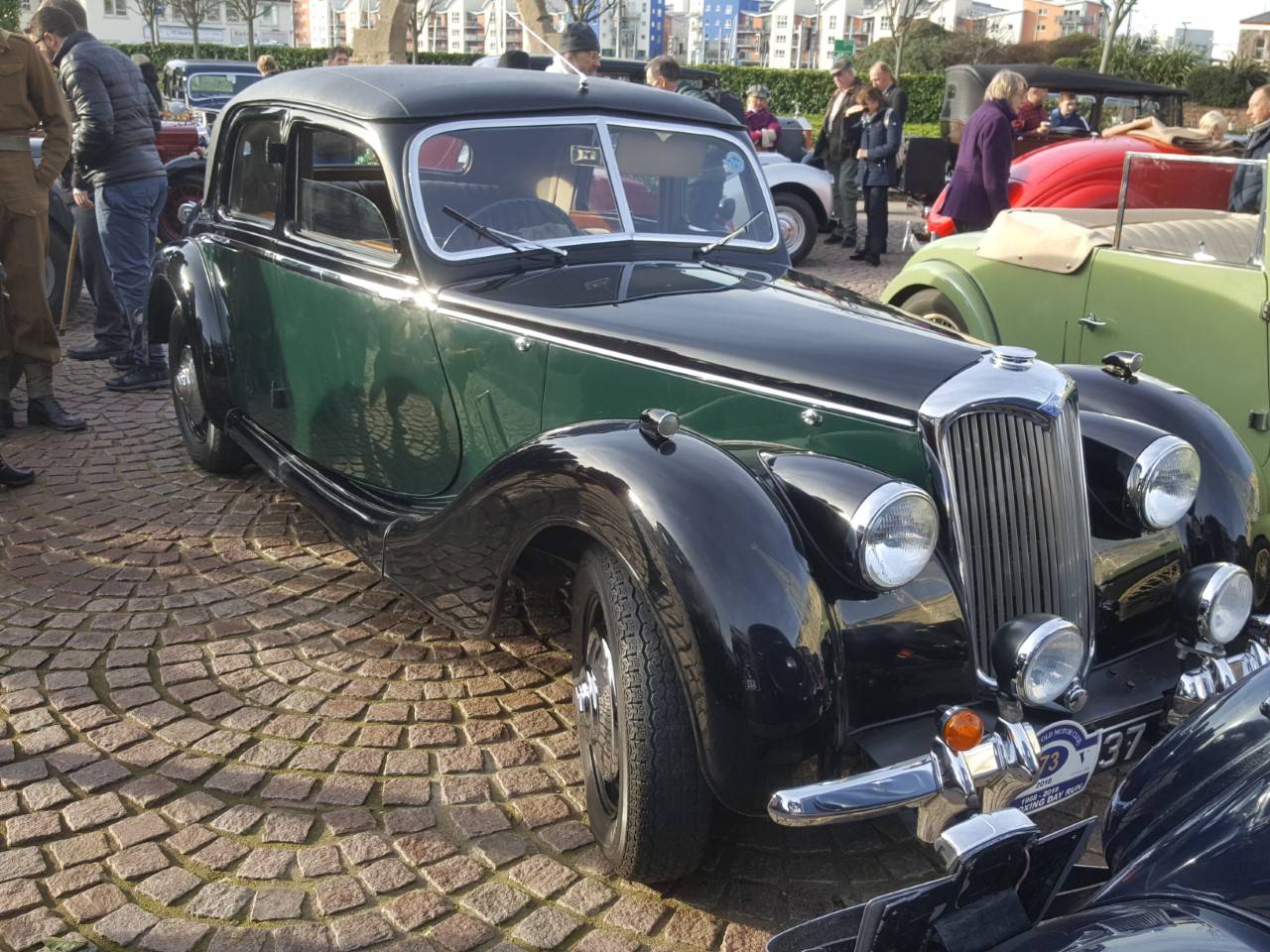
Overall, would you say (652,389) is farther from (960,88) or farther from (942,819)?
(960,88)

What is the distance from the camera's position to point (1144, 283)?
4.70 m

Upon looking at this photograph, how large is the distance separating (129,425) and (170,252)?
4.28ft

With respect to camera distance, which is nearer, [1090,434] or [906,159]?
[1090,434]

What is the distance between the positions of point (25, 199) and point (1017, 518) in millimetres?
5076

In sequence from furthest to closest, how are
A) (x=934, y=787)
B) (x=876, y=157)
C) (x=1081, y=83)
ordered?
(x=1081, y=83) → (x=876, y=157) → (x=934, y=787)

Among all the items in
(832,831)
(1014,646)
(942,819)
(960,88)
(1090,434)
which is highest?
(960,88)

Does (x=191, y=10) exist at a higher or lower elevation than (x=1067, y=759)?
higher

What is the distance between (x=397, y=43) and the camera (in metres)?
17.1

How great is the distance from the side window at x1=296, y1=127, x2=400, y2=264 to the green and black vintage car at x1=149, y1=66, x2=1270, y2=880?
0.01 m

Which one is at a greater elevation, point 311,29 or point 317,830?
point 311,29

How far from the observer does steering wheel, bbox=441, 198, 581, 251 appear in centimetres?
347

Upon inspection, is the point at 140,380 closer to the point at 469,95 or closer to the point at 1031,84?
the point at 469,95

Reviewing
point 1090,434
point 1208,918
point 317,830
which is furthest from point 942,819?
point 317,830

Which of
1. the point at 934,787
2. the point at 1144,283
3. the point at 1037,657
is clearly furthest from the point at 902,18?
the point at 934,787
